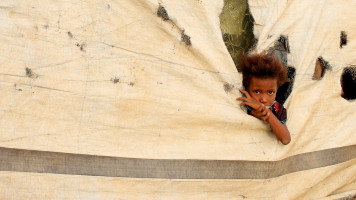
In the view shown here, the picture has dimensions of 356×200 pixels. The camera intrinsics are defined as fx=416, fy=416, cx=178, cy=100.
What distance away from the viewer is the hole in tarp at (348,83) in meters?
2.32

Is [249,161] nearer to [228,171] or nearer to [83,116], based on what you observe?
[228,171]

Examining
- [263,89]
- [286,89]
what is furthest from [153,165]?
[286,89]

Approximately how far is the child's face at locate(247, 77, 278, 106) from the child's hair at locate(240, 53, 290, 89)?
2 cm

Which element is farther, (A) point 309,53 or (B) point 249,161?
(A) point 309,53

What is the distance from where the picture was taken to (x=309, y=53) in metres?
2.22

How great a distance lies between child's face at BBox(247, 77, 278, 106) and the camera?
2080 millimetres

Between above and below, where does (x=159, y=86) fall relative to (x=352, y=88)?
above

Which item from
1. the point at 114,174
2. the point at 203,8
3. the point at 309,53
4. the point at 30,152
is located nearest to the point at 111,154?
the point at 114,174

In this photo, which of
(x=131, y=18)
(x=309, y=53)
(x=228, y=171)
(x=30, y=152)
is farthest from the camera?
(x=309, y=53)

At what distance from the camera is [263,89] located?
2.08 meters

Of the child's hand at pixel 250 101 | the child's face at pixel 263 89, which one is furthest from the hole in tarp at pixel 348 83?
the child's hand at pixel 250 101

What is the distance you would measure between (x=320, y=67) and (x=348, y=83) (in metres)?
0.22

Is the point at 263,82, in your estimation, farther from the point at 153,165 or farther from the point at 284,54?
the point at 153,165

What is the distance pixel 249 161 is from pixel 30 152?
3.30ft
